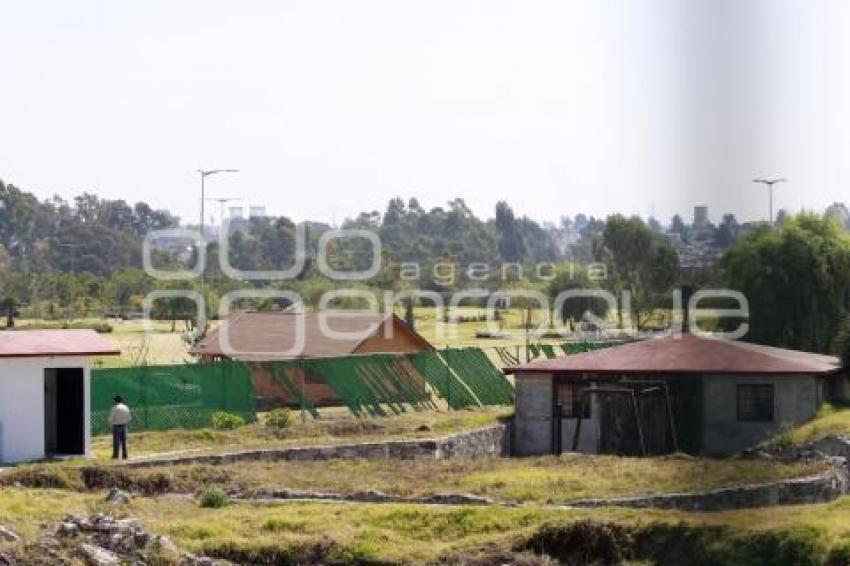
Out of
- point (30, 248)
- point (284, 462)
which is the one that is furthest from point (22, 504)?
point (30, 248)

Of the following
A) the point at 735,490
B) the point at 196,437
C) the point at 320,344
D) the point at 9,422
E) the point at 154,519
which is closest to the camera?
the point at 735,490

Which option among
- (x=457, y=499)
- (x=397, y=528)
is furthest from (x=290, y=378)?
(x=397, y=528)

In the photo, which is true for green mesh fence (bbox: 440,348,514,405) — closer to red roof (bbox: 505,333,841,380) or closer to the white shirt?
red roof (bbox: 505,333,841,380)

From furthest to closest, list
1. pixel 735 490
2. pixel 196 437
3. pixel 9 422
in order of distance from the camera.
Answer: pixel 196 437 → pixel 9 422 → pixel 735 490

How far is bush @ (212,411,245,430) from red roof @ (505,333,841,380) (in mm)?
6142

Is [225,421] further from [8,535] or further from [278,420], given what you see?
[8,535]

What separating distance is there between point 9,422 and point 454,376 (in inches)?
647

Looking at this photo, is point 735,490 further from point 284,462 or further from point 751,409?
point 751,409

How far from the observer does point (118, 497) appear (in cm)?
2691

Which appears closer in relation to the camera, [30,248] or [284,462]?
[284,462]

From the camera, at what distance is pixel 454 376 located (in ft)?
149

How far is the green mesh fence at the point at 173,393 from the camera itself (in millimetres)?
36781

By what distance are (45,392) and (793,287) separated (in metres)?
27.4

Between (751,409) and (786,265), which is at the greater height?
(786,265)
